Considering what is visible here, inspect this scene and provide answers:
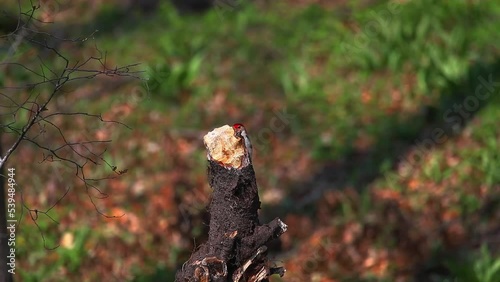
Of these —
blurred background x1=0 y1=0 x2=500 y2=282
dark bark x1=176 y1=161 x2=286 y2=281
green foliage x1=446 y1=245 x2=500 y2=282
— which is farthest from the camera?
blurred background x1=0 y1=0 x2=500 y2=282

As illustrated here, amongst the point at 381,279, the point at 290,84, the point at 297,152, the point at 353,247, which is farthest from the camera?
the point at 290,84

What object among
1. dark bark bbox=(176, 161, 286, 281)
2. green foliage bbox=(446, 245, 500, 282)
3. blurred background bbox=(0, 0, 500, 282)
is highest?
blurred background bbox=(0, 0, 500, 282)

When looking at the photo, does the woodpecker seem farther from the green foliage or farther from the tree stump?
the green foliage

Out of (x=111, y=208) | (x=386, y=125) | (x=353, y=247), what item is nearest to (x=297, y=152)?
(x=386, y=125)

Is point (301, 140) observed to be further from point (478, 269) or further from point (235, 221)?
point (235, 221)

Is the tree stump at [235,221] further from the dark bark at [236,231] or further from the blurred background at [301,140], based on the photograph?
the blurred background at [301,140]

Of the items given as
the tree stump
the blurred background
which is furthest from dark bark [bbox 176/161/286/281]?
the blurred background

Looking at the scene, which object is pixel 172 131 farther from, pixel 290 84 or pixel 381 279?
pixel 381 279

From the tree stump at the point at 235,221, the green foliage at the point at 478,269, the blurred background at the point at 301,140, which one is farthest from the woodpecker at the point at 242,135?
the green foliage at the point at 478,269
